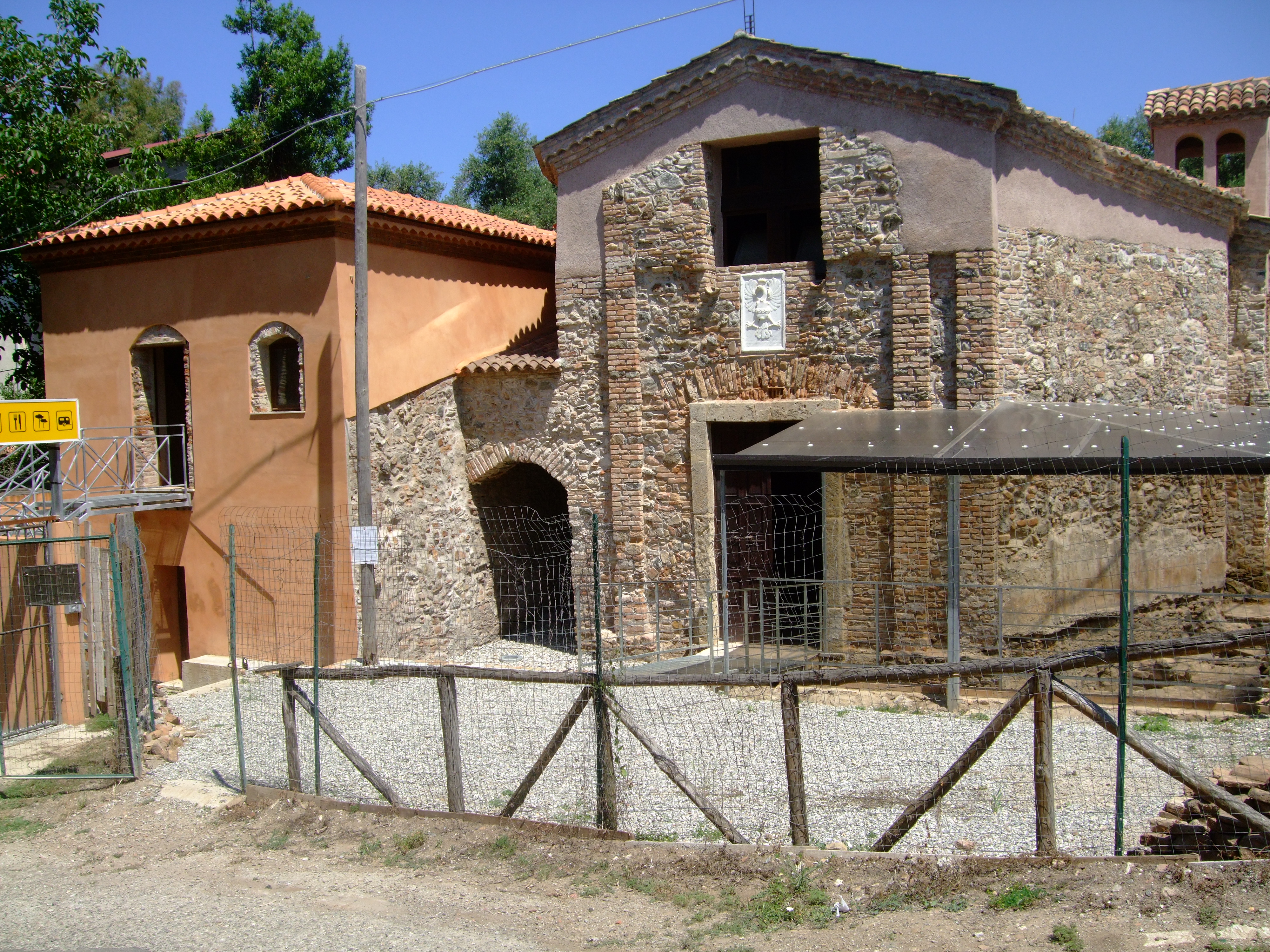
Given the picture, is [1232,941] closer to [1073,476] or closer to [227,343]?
[1073,476]

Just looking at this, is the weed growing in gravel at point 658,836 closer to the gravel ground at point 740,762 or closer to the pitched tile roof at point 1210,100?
the gravel ground at point 740,762

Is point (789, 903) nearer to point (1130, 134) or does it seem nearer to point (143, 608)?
point (143, 608)

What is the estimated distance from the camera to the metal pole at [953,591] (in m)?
9.36

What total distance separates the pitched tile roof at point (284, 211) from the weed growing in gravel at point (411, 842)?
8457mm

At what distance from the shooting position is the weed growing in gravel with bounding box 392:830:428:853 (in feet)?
20.5

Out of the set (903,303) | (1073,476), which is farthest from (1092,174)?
(1073,476)

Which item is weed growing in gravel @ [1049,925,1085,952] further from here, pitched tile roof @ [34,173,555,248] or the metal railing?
the metal railing

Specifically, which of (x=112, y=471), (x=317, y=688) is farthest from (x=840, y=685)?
(x=112, y=471)

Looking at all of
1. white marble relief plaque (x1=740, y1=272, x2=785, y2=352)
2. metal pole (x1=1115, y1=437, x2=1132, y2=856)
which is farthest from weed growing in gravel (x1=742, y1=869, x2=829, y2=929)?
white marble relief plaque (x1=740, y1=272, x2=785, y2=352)

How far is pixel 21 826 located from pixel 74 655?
3.32m

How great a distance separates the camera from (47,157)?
14.9m

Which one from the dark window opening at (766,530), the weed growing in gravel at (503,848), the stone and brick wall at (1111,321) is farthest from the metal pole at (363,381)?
the stone and brick wall at (1111,321)

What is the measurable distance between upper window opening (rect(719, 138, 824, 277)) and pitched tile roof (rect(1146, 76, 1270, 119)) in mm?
7007

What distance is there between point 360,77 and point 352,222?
1926 millimetres
